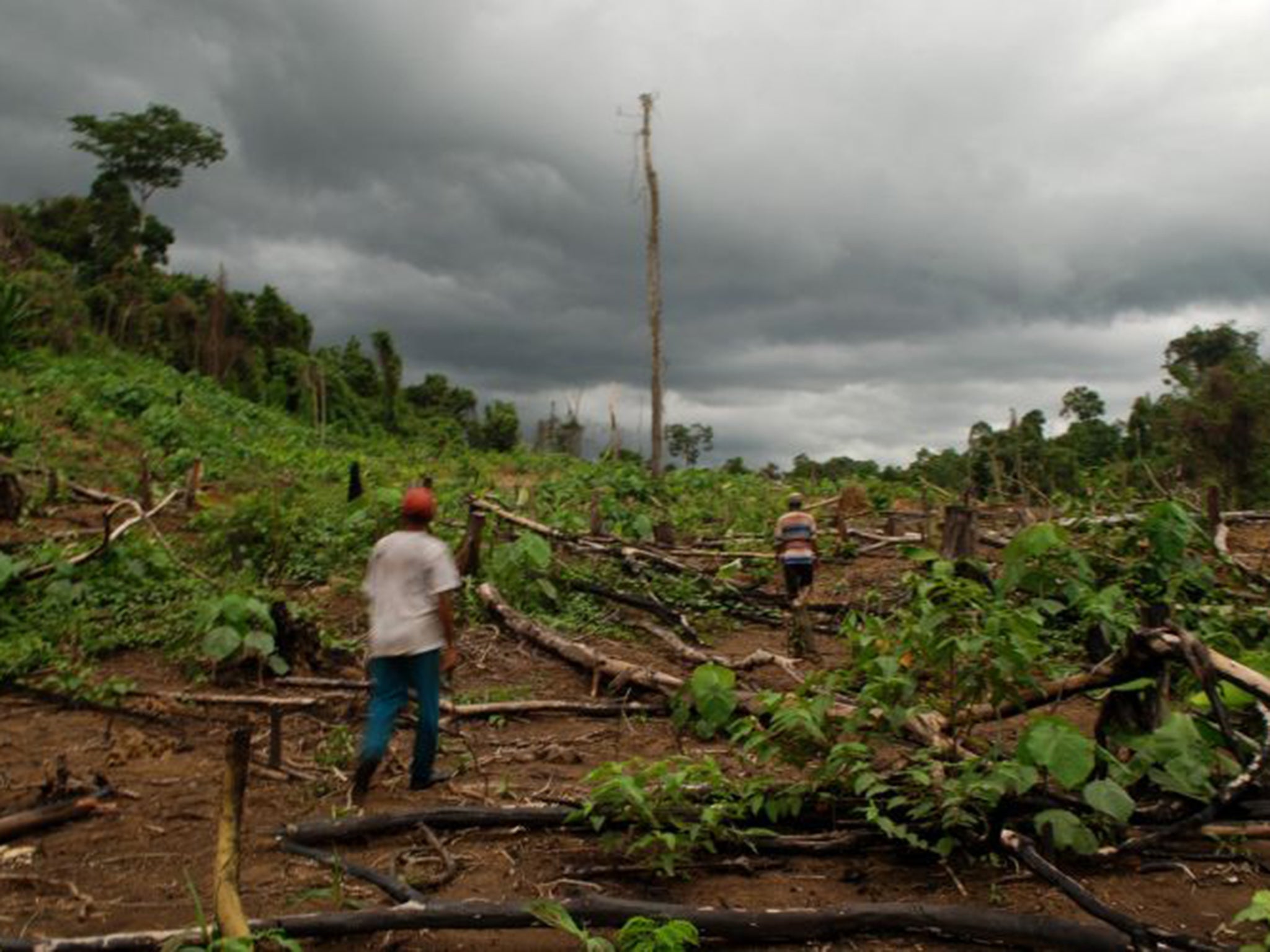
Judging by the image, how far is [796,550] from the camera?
909 centimetres

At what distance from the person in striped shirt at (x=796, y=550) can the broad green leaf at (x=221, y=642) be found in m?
4.67

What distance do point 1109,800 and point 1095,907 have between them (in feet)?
1.30

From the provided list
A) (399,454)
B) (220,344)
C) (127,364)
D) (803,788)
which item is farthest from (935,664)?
(220,344)

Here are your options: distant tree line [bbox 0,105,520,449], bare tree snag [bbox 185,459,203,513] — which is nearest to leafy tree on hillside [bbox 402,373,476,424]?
distant tree line [bbox 0,105,520,449]

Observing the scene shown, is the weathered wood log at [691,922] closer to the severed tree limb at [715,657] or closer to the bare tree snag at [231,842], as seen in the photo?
the bare tree snag at [231,842]

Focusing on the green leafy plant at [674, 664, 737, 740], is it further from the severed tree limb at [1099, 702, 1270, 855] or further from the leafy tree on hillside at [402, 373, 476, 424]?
the leafy tree on hillside at [402, 373, 476, 424]

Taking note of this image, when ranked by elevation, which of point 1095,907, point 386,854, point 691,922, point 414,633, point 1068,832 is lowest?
point 386,854

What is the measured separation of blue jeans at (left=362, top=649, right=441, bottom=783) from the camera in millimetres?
4914

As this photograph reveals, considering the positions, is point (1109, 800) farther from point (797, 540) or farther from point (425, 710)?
point (797, 540)

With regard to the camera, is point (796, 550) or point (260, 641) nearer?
point (260, 641)

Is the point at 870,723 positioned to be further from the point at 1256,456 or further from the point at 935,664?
the point at 1256,456

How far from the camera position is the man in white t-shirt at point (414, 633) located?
493cm

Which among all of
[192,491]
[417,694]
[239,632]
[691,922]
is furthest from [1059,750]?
[192,491]

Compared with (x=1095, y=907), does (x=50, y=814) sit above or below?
below
